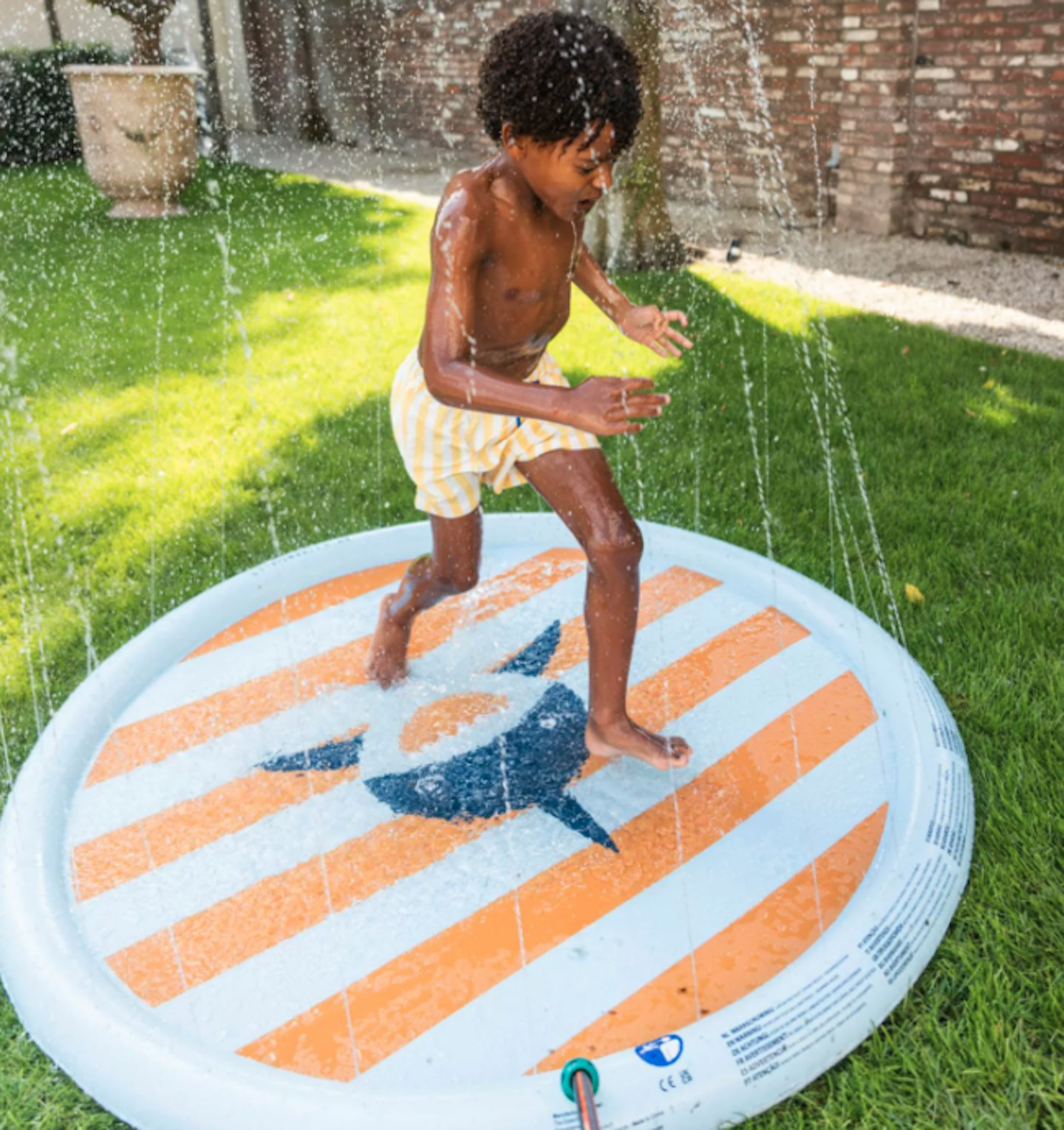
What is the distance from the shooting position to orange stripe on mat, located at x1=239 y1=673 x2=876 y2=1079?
1.79 meters

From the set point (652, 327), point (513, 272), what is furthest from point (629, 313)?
point (513, 272)

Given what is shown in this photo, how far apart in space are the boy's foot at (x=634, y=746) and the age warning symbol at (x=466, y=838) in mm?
75

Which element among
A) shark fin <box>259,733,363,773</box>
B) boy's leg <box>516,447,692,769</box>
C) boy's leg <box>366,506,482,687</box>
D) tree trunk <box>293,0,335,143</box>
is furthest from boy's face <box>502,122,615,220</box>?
tree trunk <box>293,0,335,143</box>

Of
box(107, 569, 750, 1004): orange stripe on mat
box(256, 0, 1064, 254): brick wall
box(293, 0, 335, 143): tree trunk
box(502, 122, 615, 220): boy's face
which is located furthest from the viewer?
box(293, 0, 335, 143): tree trunk

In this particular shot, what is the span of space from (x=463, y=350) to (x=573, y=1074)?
1243 mm

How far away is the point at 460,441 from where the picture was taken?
222 cm

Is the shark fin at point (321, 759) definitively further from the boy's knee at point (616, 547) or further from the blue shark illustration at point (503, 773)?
the boy's knee at point (616, 547)

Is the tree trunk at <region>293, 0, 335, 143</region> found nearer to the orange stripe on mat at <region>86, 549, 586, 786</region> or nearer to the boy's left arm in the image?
the orange stripe on mat at <region>86, 549, 586, 786</region>

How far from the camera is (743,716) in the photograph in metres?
2.54

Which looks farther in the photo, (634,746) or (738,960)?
(634,746)

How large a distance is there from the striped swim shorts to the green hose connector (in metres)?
1.12

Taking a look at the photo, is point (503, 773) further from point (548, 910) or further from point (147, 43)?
point (147, 43)

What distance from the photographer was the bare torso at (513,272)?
6.42 ft

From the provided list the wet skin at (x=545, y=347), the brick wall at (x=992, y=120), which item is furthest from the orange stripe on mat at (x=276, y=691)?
the brick wall at (x=992, y=120)
